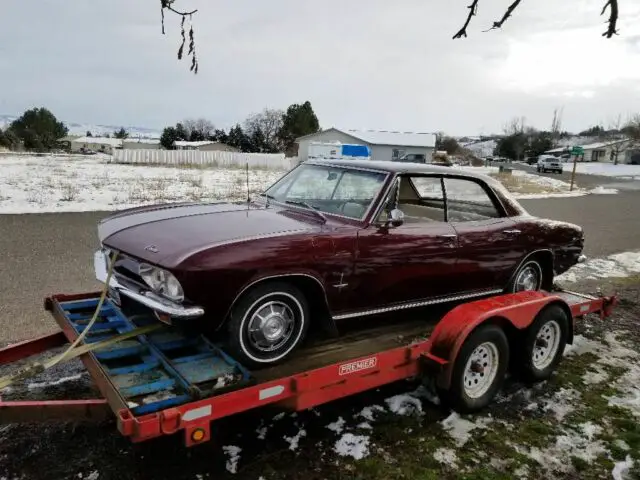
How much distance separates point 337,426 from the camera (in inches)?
147

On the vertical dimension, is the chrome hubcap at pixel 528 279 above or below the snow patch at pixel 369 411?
above

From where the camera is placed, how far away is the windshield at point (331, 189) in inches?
162

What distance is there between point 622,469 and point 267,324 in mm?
2464

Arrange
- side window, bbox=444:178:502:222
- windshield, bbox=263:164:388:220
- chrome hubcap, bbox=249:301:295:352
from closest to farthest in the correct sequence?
chrome hubcap, bbox=249:301:295:352, windshield, bbox=263:164:388:220, side window, bbox=444:178:502:222

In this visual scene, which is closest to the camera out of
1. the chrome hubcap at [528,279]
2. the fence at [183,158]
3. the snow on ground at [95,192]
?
the chrome hubcap at [528,279]

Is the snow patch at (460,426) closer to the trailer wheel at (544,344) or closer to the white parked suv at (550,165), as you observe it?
the trailer wheel at (544,344)

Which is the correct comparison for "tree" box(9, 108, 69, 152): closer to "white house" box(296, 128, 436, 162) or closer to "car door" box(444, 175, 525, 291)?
"white house" box(296, 128, 436, 162)

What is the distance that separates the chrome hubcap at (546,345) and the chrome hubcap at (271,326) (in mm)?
2307

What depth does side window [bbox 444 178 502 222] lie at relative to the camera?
4.63 meters

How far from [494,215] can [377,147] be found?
48474 mm

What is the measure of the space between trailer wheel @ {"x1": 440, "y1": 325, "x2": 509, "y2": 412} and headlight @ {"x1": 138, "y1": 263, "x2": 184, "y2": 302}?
2.01m

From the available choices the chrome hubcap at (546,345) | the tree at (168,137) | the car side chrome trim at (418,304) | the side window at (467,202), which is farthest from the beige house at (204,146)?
the chrome hubcap at (546,345)

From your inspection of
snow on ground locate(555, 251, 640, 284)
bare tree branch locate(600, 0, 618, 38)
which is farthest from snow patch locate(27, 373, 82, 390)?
snow on ground locate(555, 251, 640, 284)

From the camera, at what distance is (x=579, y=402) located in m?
4.29
